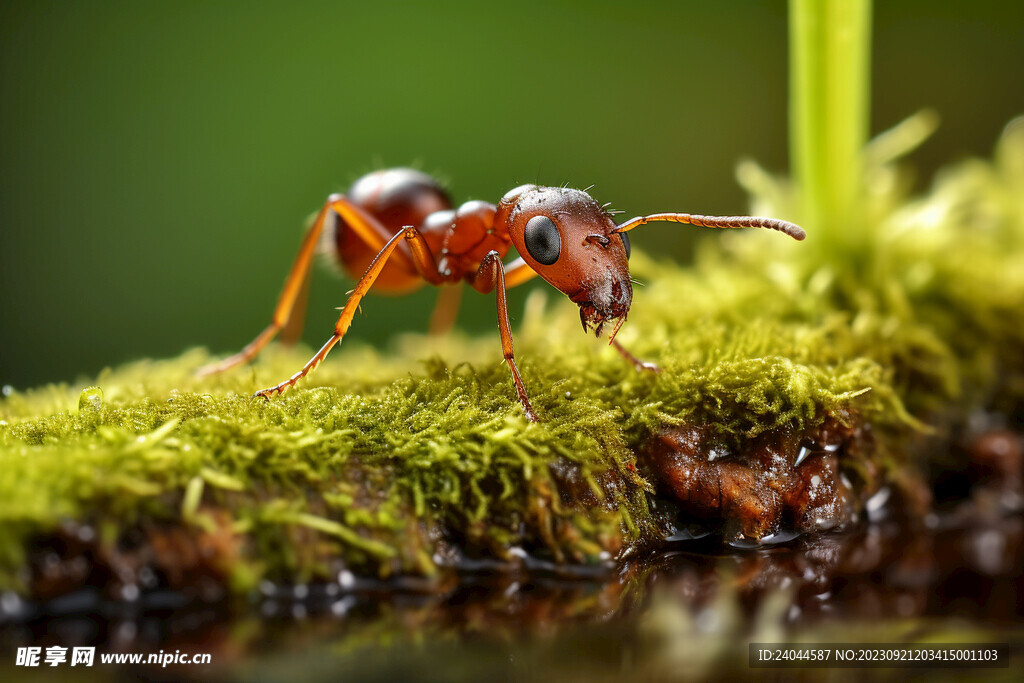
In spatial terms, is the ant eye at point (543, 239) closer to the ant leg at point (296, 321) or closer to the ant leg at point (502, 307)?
the ant leg at point (502, 307)

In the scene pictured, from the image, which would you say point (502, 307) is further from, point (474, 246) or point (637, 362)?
point (474, 246)

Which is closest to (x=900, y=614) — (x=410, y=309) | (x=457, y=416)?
(x=457, y=416)

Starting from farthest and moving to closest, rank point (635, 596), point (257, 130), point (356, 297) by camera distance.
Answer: point (257, 130) → point (356, 297) → point (635, 596)

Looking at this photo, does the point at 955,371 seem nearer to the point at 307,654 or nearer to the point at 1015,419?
the point at 1015,419

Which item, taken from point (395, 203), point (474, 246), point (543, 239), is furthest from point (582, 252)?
point (395, 203)

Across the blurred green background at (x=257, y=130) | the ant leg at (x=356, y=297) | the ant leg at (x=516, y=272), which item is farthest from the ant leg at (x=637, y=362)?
the blurred green background at (x=257, y=130)
